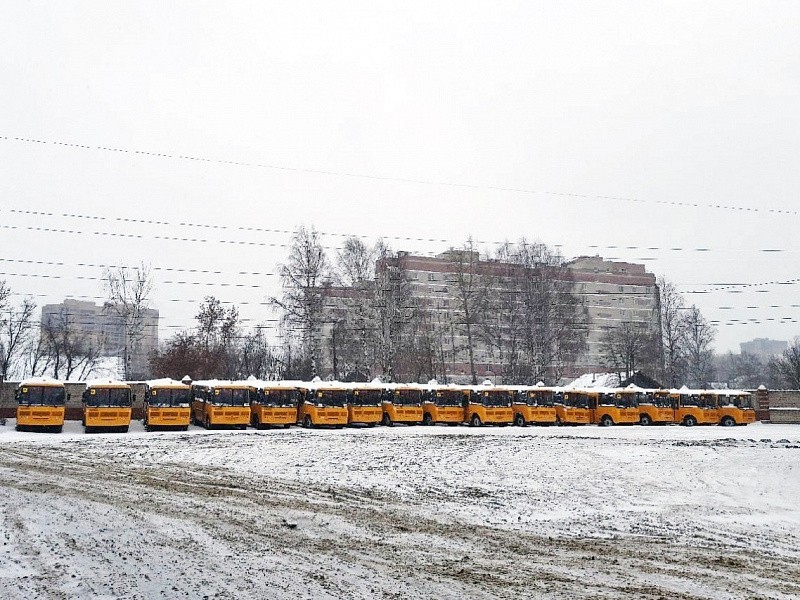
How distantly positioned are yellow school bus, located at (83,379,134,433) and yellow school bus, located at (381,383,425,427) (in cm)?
1496

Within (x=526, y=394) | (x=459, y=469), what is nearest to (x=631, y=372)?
(x=526, y=394)

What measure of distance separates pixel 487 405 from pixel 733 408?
20.2 meters

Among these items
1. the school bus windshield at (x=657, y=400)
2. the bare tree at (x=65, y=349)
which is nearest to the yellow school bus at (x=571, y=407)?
the school bus windshield at (x=657, y=400)

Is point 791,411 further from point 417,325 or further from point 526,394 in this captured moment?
point 417,325

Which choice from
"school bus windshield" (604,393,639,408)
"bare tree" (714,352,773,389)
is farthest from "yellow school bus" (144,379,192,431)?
"bare tree" (714,352,773,389)

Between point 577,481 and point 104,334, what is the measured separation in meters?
82.0

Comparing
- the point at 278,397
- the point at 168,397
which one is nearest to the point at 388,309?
the point at 278,397

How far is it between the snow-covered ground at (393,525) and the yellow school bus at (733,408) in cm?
3022

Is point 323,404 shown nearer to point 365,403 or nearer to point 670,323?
point 365,403

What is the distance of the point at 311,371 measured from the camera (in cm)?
5341

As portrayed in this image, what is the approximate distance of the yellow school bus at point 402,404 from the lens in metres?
44.2

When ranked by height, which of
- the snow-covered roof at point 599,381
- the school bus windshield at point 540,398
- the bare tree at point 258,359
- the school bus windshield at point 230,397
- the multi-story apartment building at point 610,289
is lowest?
the school bus windshield at point 540,398

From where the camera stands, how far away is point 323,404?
136 ft

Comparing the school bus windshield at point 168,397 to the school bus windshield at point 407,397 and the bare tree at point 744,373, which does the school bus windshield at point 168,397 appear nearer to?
the school bus windshield at point 407,397
